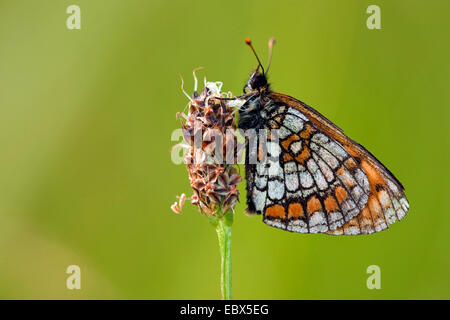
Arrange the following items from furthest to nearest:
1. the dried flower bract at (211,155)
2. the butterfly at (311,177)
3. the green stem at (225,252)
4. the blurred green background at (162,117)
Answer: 1. the blurred green background at (162,117)
2. the butterfly at (311,177)
3. the dried flower bract at (211,155)
4. the green stem at (225,252)

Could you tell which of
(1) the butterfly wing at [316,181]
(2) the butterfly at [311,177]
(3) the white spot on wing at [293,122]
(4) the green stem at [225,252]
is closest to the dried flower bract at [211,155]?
(4) the green stem at [225,252]

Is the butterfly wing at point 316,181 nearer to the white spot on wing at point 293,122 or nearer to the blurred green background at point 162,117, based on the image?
the white spot on wing at point 293,122

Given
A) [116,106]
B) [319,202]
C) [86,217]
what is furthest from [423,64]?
[86,217]

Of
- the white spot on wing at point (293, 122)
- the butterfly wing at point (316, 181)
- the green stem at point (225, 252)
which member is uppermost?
the white spot on wing at point (293, 122)

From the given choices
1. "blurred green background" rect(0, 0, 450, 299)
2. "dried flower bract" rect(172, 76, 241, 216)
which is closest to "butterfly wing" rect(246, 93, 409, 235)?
"dried flower bract" rect(172, 76, 241, 216)

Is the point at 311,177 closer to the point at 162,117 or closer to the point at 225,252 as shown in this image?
the point at 225,252

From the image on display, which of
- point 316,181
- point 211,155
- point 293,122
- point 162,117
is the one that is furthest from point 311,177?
point 162,117
